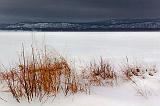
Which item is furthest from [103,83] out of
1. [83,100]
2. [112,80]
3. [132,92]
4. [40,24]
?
[40,24]

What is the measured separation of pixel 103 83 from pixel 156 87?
0.70 m

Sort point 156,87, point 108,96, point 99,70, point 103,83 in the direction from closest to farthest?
point 108,96 → point 156,87 → point 103,83 → point 99,70

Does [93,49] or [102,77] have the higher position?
[102,77]

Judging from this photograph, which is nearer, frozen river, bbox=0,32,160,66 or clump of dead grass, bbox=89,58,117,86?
clump of dead grass, bbox=89,58,117,86

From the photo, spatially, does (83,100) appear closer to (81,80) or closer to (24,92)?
(24,92)

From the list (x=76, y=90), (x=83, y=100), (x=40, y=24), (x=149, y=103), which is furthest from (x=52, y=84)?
(x=40, y=24)

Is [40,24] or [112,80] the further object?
[40,24]

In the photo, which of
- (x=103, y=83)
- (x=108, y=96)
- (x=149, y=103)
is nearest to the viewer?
(x=149, y=103)

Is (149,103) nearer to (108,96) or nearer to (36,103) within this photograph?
(108,96)

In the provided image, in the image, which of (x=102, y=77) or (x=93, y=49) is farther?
(x=93, y=49)

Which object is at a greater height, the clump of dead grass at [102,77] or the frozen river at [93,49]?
the clump of dead grass at [102,77]

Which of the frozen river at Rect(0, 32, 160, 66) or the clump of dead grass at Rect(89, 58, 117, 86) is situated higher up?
the clump of dead grass at Rect(89, 58, 117, 86)

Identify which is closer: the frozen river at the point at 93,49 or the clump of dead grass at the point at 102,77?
the clump of dead grass at the point at 102,77

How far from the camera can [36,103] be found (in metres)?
3.45
